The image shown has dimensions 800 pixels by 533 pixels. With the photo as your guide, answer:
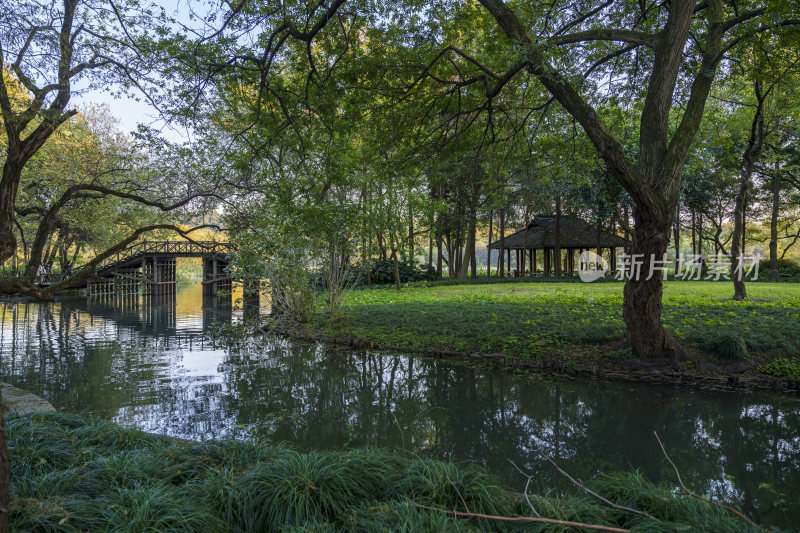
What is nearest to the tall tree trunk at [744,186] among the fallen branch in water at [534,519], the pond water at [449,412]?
the pond water at [449,412]

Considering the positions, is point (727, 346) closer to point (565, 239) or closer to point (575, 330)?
point (575, 330)

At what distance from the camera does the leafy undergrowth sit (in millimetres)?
2396

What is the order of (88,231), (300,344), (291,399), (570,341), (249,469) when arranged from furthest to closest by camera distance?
(88,231)
(300,344)
(570,341)
(291,399)
(249,469)

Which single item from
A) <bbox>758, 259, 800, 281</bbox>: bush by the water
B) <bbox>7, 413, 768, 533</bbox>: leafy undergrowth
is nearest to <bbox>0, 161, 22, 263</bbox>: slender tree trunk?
<bbox>7, 413, 768, 533</bbox>: leafy undergrowth

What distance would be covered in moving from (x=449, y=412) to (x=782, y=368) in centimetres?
524

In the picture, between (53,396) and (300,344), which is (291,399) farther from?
(300,344)

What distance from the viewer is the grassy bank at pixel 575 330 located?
7203mm

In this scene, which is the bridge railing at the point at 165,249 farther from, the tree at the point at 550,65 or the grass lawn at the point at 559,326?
the tree at the point at 550,65

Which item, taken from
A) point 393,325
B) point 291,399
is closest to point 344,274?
point 393,325

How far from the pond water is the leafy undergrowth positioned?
90cm

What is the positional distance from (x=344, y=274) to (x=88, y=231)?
23.0 meters

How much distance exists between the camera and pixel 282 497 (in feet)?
8.74

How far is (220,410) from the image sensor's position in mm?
5723

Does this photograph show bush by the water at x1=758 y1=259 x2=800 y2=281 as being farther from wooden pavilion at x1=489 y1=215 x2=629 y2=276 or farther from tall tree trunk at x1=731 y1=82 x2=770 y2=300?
tall tree trunk at x1=731 y1=82 x2=770 y2=300
